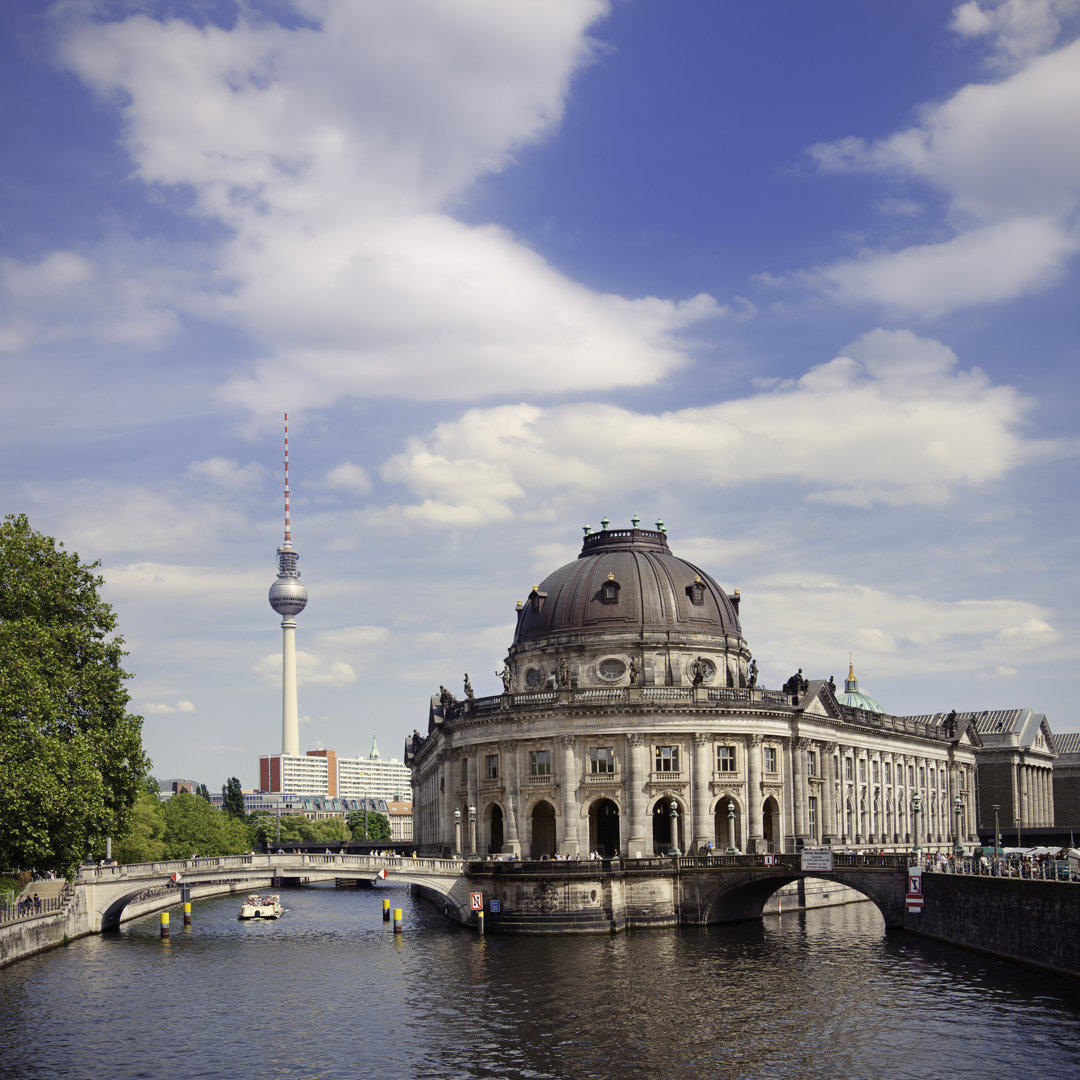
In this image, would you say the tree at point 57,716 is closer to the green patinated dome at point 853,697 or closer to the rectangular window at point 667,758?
the rectangular window at point 667,758

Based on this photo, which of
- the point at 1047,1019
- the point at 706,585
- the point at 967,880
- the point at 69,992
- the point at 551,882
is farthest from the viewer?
the point at 706,585

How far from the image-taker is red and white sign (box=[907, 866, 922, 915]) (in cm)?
8125

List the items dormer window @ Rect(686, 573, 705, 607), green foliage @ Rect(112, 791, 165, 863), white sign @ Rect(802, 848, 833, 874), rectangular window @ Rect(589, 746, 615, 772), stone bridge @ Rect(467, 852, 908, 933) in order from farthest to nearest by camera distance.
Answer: dormer window @ Rect(686, 573, 705, 607) < green foliage @ Rect(112, 791, 165, 863) < rectangular window @ Rect(589, 746, 615, 772) < stone bridge @ Rect(467, 852, 908, 933) < white sign @ Rect(802, 848, 833, 874)

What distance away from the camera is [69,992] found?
63.5m

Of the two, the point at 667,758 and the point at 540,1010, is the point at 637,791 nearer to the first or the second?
the point at 667,758

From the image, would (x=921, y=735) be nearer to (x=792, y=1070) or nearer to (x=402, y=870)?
(x=402, y=870)

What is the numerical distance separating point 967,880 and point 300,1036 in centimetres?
4013

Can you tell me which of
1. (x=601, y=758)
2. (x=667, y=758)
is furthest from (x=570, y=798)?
(x=667, y=758)

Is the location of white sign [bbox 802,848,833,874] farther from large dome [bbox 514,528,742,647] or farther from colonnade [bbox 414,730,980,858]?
large dome [bbox 514,528,742,647]

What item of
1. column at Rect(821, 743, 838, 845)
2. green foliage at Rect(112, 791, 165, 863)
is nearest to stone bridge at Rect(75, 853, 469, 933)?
green foliage at Rect(112, 791, 165, 863)

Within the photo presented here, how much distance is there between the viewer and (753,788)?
10712 centimetres

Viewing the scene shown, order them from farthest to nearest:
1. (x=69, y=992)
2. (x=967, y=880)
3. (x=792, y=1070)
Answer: (x=967, y=880) < (x=69, y=992) < (x=792, y=1070)

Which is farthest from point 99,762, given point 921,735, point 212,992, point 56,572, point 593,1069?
point 921,735

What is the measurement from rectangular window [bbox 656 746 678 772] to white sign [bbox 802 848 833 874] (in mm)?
20456
